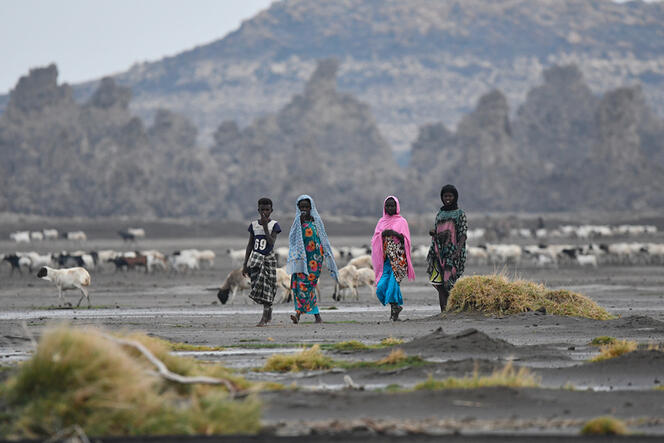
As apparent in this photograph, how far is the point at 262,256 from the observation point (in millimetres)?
16828

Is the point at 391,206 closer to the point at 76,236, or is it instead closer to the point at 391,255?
the point at 391,255

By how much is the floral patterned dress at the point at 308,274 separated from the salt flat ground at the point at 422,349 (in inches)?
17.1

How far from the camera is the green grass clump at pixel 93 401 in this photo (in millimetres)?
7348

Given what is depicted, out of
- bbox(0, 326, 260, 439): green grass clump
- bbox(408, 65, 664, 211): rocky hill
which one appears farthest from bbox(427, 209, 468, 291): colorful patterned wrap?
bbox(408, 65, 664, 211): rocky hill

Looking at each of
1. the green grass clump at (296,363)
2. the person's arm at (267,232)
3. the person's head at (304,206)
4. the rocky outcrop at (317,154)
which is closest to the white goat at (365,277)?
the person's head at (304,206)

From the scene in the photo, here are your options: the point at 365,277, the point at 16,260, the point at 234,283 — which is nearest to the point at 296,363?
the point at 234,283

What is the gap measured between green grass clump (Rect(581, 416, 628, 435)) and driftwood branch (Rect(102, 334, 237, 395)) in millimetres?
2658

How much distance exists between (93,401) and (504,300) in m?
10.9

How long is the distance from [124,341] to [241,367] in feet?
11.5

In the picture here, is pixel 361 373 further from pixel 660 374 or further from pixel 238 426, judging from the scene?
pixel 238 426

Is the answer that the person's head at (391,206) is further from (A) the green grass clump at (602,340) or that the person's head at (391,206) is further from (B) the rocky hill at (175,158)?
(B) the rocky hill at (175,158)

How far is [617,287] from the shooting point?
31.8m

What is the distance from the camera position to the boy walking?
16719 mm

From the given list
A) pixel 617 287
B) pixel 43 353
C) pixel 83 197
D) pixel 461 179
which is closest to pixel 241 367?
pixel 43 353
